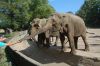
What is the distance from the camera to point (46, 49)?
1666cm

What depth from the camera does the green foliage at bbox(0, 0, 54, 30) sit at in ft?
208

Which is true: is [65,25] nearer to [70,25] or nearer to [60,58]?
[70,25]

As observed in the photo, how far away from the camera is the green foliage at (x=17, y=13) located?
63450 millimetres

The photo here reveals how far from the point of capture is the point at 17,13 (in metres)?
63.2

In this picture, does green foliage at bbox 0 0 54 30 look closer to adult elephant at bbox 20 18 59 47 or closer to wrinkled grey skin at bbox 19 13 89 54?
adult elephant at bbox 20 18 59 47

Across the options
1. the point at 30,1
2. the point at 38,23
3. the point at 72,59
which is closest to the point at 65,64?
the point at 72,59

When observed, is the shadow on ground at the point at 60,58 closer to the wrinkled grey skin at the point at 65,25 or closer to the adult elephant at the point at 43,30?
the wrinkled grey skin at the point at 65,25

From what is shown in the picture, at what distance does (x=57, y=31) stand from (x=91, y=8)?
225 feet

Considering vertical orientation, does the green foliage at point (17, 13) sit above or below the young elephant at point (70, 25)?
below

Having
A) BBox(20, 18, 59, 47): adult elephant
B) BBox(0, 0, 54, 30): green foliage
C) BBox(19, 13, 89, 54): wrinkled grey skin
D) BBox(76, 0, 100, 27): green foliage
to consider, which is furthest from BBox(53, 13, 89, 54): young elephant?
BBox(76, 0, 100, 27): green foliage

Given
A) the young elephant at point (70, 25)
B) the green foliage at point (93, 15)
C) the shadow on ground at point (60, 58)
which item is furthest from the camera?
the green foliage at point (93, 15)

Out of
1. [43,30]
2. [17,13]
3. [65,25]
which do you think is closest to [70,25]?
[65,25]

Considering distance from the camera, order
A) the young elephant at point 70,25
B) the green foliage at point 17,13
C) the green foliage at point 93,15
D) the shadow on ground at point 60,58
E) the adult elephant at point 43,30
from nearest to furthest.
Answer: the shadow on ground at point 60,58, the adult elephant at point 43,30, the young elephant at point 70,25, the green foliage at point 17,13, the green foliage at point 93,15

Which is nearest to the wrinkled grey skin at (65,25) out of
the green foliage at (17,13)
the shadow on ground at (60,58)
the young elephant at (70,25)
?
the young elephant at (70,25)
